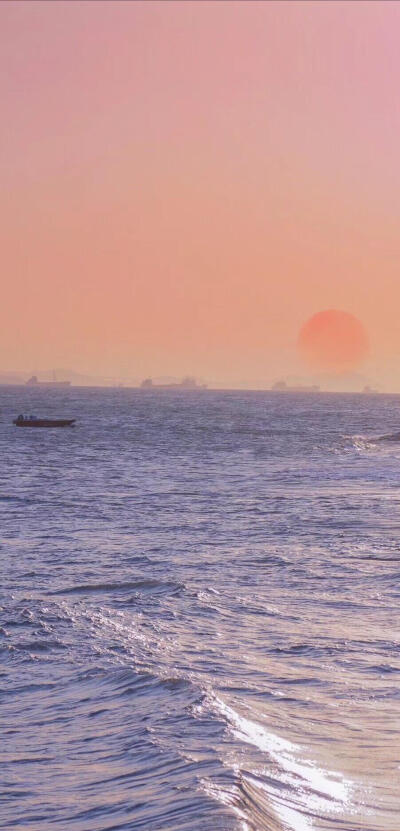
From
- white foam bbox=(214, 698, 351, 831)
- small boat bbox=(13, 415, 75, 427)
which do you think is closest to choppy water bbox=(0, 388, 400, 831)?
white foam bbox=(214, 698, 351, 831)

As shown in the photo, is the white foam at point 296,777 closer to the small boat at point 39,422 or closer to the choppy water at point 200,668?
the choppy water at point 200,668

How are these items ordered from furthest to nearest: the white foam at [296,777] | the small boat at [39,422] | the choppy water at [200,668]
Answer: the small boat at [39,422], the choppy water at [200,668], the white foam at [296,777]

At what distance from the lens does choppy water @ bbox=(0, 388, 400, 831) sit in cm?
1180

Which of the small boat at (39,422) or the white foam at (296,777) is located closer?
the white foam at (296,777)

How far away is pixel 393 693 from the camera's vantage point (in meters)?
15.9

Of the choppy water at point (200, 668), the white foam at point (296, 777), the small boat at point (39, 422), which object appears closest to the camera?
the white foam at point (296, 777)

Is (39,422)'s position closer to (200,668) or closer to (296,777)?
(200,668)

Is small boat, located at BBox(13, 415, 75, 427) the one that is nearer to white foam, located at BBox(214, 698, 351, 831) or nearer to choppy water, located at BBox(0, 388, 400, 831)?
choppy water, located at BBox(0, 388, 400, 831)

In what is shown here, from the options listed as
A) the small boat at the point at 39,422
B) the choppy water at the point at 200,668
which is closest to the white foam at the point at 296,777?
the choppy water at the point at 200,668

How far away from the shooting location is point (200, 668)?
17.5 m

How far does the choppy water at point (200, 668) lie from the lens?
11805mm

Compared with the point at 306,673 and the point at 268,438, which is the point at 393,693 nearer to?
the point at 306,673

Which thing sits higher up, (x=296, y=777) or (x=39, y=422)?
(x=39, y=422)

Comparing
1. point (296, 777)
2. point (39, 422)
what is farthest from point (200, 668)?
point (39, 422)
